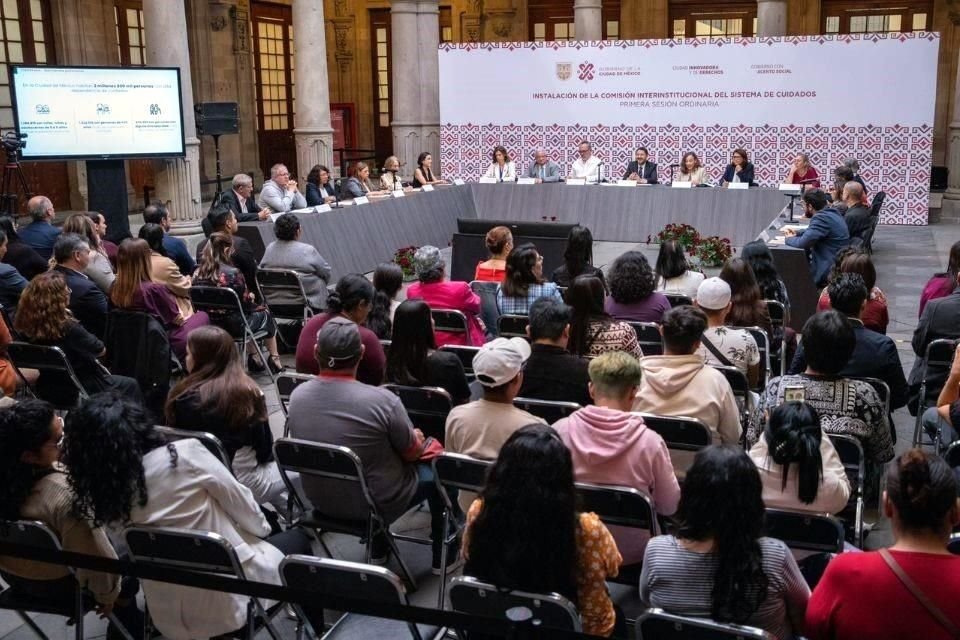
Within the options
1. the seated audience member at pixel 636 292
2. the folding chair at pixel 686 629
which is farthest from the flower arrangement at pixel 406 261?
the folding chair at pixel 686 629

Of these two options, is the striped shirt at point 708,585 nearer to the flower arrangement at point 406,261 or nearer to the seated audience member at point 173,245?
the seated audience member at point 173,245

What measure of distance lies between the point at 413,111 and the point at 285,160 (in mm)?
4657

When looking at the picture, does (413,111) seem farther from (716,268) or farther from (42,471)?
(42,471)

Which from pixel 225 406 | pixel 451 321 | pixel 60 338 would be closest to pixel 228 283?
pixel 60 338

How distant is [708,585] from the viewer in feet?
Result: 8.54

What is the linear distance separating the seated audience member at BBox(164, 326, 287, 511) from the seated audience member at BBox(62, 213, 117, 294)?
10.0ft

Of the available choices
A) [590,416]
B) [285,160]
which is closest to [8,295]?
[590,416]

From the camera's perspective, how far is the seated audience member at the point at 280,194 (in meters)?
10.6

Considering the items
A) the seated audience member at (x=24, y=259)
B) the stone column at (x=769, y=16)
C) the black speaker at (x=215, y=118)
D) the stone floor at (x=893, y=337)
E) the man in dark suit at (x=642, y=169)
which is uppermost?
the stone column at (x=769, y=16)

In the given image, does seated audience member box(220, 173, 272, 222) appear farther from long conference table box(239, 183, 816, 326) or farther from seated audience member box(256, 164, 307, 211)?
seated audience member box(256, 164, 307, 211)

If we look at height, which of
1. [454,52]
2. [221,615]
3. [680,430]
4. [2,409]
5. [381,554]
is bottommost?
[381,554]

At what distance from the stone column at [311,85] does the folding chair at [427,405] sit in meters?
→ 10.3

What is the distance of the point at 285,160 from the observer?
68.0ft

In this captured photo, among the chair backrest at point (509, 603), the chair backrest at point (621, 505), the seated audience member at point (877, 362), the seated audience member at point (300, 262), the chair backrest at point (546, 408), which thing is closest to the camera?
the chair backrest at point (509, 603)
